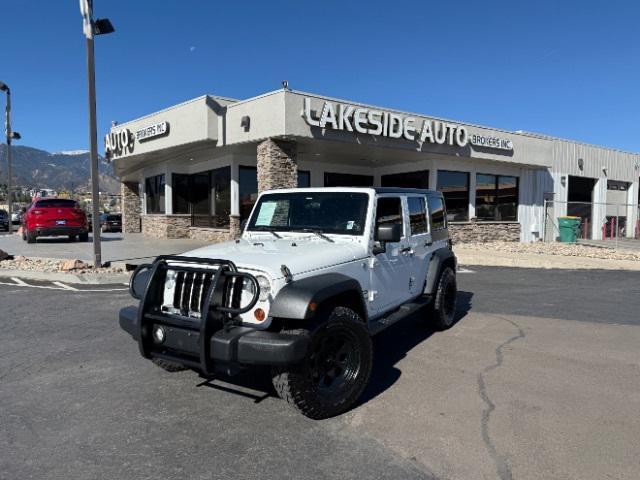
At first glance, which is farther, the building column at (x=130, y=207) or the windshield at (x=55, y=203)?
the building column at (x=130, y=207)

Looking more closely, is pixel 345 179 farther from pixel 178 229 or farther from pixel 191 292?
pixel 191 292

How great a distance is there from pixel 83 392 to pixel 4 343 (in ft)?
7.12

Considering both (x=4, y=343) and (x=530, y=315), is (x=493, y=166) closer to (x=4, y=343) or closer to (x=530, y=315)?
(x=530, y=315)

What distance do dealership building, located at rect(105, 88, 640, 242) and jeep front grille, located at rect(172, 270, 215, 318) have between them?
1098 centimetres

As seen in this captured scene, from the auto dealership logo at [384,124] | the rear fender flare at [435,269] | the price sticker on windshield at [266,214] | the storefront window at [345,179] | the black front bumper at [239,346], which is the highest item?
the auto dealership logo at [384,124]

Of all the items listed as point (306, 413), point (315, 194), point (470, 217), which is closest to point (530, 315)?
point (315, 194)

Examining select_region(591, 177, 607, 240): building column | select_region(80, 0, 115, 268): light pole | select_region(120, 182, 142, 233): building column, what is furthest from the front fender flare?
select_region(120, 182, 142, 233): building column

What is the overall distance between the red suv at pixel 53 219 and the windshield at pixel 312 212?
48.3 feet

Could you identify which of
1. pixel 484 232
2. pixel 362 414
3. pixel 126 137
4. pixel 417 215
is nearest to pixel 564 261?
pixel 484 232

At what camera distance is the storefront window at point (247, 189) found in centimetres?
1914

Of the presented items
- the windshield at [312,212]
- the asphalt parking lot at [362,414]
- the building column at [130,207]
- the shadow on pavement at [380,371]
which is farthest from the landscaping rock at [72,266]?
the building column at [130,207]

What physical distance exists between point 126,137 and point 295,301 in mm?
19452

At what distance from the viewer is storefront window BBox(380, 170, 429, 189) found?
68.0 ft

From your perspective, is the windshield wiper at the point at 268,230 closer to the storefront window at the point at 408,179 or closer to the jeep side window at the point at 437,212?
the jeep side window at the point at 437,212
